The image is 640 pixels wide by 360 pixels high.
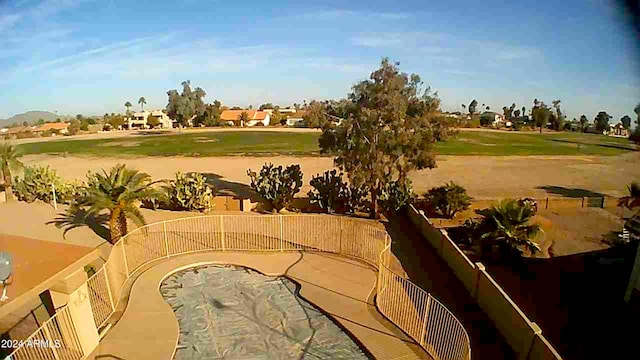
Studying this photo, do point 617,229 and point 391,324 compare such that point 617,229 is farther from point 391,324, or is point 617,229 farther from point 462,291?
point 391,324

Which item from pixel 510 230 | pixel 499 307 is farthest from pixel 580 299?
pixel 499 307

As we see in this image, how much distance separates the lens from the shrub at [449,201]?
15.4 metres

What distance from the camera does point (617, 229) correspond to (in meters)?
14.3

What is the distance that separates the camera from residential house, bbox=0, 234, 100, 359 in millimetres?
4476

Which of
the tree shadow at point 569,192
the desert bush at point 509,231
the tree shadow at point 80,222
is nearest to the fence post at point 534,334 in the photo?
the desert bush at point 509,231

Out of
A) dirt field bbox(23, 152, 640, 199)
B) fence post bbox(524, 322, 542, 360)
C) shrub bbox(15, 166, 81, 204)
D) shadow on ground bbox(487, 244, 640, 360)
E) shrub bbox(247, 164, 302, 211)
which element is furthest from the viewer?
dirt field bbox(23, 152, 640, 199)

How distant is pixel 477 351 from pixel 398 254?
457 centimetres

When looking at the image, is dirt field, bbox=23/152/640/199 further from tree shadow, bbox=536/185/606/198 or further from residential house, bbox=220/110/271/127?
residential house, bbox=220/110/271/127

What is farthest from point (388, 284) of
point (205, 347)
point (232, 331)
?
point (205, 347)

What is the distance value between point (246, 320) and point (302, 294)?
4.74ft

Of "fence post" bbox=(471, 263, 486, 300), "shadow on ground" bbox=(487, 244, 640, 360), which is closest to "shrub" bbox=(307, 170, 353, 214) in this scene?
"shadow on ground" bbox=(487, 244, 640, 360)

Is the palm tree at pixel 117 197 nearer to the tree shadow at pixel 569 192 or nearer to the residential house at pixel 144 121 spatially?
the tree shadow at pixel 569 192

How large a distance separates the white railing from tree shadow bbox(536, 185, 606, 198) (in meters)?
14.7

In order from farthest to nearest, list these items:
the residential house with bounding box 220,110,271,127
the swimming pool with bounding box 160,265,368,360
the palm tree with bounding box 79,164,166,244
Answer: the residential house with bounding box 220,110,271,127 → the palm tree with bounding box 79,164,166,244 → the swimming pool with bounding box 160,265,368,360
